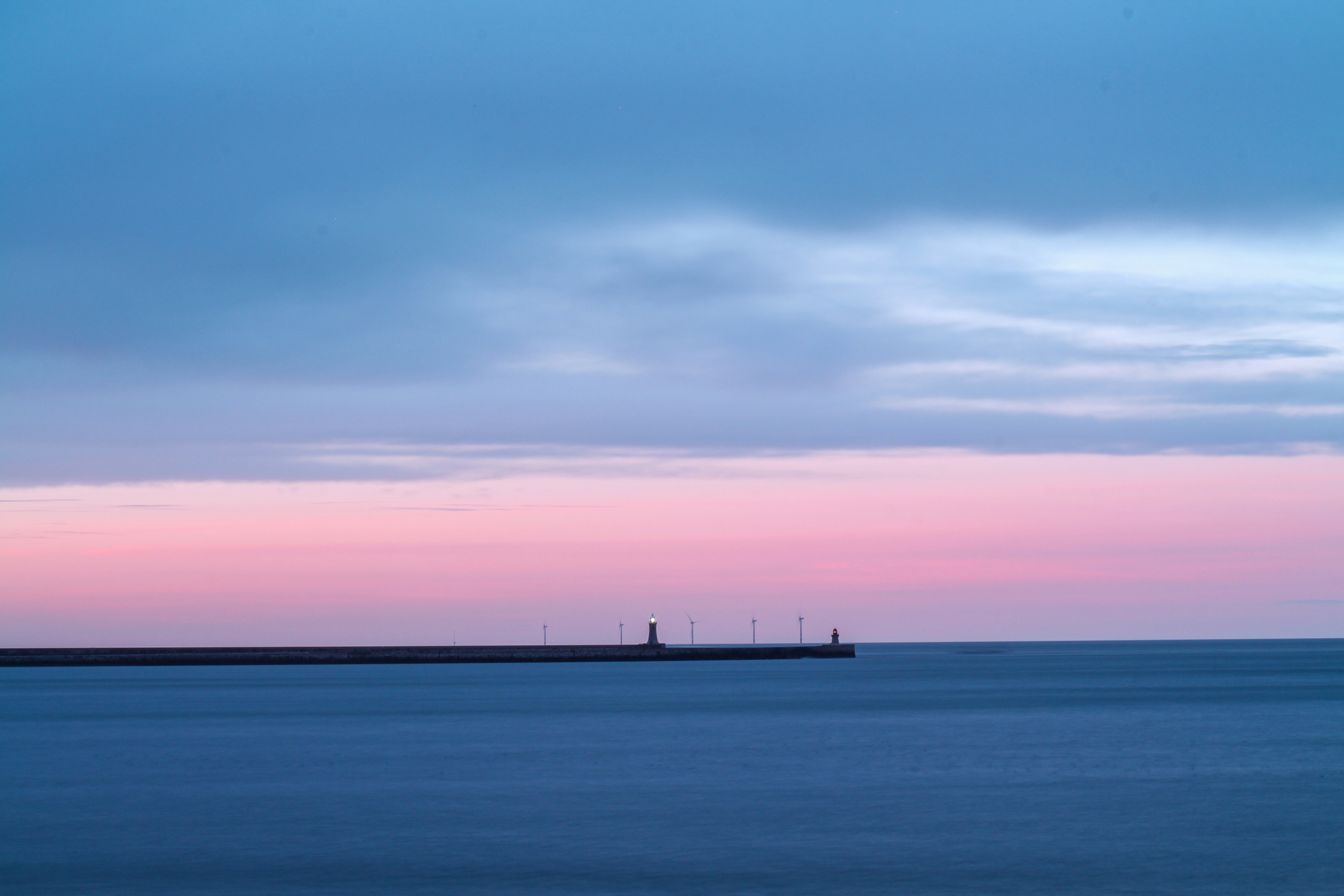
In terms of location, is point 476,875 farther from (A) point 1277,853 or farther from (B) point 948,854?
(A) point 1277,853

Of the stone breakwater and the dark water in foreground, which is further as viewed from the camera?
the stone breakwater

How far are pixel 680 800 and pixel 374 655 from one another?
155 m

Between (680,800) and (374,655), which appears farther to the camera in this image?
(374,655)

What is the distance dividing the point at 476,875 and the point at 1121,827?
16.1m

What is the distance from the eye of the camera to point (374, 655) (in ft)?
605

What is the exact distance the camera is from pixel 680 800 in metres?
37.0

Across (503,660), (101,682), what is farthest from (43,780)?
(503,660)

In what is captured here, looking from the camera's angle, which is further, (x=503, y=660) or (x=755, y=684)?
(x=503, y=660)

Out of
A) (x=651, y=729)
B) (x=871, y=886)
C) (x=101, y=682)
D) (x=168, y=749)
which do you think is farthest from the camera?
(x=101, y=682)

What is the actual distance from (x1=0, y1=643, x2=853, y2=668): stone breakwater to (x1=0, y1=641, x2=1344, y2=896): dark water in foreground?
298ft

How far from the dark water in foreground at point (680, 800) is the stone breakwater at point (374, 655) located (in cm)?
9077

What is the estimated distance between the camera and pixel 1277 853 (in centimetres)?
2880

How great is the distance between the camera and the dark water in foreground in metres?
26.2

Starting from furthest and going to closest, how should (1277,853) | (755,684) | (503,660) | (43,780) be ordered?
(503,660) → (755,684) → (43,780) → (1277,853)
